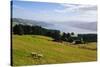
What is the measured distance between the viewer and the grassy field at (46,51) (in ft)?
7.47

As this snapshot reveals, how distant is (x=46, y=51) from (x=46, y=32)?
21 cm

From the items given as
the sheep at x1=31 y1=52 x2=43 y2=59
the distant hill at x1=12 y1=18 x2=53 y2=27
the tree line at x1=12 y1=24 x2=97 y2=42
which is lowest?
the sheep at x1=31 y1=52 x2=43 y2=59

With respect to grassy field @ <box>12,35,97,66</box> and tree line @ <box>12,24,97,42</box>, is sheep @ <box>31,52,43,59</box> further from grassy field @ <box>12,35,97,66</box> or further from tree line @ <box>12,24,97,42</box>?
tree line @ <box>12,24,97,42</box>

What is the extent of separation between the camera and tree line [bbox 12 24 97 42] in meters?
2.29

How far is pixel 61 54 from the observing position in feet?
8.02

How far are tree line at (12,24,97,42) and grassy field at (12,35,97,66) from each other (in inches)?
1.7

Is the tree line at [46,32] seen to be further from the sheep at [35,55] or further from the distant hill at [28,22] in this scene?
the sheep at [35,55]

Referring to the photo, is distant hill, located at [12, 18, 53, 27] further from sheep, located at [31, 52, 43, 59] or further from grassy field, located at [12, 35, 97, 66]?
sheep, located at [31, 52, 43, 59]

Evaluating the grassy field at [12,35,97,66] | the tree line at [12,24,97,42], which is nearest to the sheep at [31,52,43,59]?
the grassy field at [12,35,97,66]

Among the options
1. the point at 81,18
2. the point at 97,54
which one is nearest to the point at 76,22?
the point at 81,18

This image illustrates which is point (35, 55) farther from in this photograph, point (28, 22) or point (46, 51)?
point (28, 22)

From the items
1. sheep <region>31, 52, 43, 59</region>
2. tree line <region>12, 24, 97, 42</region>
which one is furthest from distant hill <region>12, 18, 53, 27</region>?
sheep <region>31, 52, 43, 59</region>

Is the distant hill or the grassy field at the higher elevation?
the distant hill

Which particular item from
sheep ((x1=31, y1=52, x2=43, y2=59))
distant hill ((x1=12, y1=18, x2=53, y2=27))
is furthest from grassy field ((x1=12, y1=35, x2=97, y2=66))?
distant hill ((x1=12, y1=18, x2=53, y2=27))
